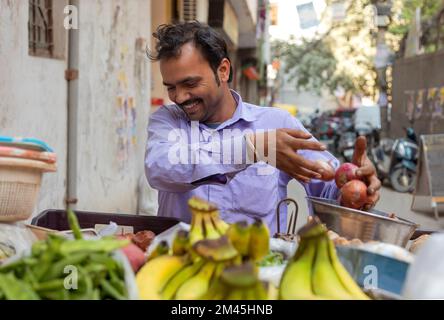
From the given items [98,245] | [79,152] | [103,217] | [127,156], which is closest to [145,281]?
[98,245]

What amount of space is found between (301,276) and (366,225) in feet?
2.24

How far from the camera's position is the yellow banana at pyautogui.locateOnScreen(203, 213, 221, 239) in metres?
1.69

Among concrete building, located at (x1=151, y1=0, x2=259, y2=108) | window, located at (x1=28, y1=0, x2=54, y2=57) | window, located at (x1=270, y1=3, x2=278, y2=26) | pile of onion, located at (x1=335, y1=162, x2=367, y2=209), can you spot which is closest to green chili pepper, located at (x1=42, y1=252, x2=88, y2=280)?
pile of onion, located at (x1=335, y1=162, x2=367, y2=209)

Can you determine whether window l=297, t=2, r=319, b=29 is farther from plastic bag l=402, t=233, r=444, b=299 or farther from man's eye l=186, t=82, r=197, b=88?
plastic bag l=402, t=233, r=444, b=299

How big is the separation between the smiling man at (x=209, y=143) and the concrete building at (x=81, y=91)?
6.82 feet

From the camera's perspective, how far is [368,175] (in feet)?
8.04

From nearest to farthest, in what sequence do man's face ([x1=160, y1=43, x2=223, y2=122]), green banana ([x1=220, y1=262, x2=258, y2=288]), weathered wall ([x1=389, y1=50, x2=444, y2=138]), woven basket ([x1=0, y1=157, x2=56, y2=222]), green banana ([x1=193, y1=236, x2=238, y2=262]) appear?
1. green banana ([x1=220, y1=262, x2=258, y2=288])
2. green banana ([x1=193, y1=236, x2=238, y2=262])
3. woven basket ([x1=0, y1=157, x2=56, y2=222])
4. man's face ([x1=160, y1=43, x2=223, y2=122])
5. weathered wall ([x1=389, y1=50, x2=444, y2=138])

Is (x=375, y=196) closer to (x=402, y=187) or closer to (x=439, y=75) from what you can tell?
(x=402, y=187)

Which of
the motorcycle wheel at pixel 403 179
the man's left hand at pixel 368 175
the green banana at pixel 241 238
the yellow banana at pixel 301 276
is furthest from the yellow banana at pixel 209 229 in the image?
the motorcycle wheel at pixel 403 179

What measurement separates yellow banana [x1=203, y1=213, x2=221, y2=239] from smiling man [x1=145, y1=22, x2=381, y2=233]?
54 cm

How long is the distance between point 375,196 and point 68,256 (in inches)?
51.0

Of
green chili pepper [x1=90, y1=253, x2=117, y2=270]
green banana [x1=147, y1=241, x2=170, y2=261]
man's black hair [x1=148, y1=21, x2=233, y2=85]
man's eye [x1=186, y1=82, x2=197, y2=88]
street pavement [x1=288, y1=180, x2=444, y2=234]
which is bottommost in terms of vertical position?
street pavement [x1=288, y1=180, x2=444, y2=234]

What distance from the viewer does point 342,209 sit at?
7.22ft

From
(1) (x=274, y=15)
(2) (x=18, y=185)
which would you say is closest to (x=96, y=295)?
(2) (x=18, y=185)
